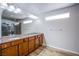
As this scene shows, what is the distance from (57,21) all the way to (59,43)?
1.78ft

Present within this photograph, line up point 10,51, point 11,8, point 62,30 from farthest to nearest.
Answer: point 62,30 < point 11,8 < point 10,51

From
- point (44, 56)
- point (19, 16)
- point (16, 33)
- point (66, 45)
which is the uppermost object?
point (19, 16)

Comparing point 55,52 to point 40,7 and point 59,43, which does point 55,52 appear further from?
point 40,7

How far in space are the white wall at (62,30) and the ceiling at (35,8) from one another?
125mm

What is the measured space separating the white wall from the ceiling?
125 millimetres

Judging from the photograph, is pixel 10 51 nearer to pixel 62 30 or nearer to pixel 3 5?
pixel 3 5

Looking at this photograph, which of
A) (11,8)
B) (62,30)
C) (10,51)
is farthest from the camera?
(62,30)

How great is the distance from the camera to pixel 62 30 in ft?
6.93

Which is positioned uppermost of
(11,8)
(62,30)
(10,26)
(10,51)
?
(11,8)

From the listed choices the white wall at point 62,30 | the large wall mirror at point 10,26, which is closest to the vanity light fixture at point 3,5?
the large wall mirror at point 10,26

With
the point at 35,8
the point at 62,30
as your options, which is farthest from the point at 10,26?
the point at 62,30

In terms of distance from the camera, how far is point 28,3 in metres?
1.92

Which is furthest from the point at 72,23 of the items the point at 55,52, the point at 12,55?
the point at 12,55

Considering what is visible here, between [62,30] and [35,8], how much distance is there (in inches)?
32.8
